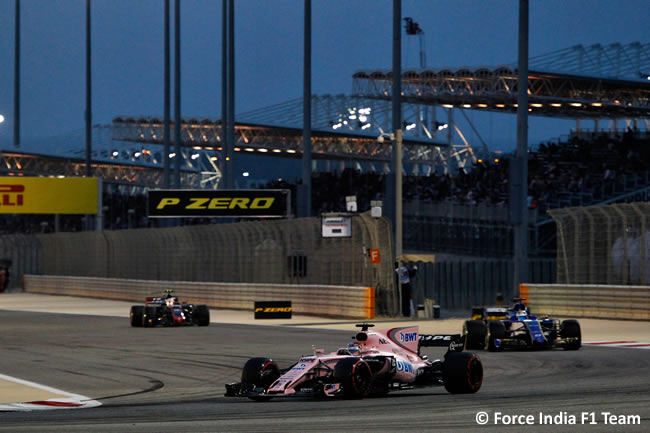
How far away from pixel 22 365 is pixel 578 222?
14.5 meters

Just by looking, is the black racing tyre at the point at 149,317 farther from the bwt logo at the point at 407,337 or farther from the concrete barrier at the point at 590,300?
the bwt logo at the point at 407,337

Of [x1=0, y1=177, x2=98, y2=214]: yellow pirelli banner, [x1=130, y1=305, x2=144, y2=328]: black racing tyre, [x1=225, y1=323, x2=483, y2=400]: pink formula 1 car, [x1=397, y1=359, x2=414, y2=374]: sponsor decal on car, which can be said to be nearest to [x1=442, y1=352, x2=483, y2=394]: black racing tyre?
[x1=225, y1=323, x2=483, y2=400]: pink formula 1 car

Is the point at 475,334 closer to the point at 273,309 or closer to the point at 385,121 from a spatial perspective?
the point at 273,309

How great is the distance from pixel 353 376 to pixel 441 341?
67.8 inches

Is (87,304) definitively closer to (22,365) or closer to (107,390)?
(22,365)

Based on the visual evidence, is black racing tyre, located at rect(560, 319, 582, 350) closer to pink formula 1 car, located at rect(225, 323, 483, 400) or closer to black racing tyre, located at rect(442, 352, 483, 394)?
pink formula 1 car, located at rect(225, 323, 483, 400)

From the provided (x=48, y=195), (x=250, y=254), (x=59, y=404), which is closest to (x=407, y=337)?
(x=59, y=404)

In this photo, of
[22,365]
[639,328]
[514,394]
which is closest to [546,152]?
[639,328]

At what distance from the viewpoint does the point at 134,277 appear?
4466 cm

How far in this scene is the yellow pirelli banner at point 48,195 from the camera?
57875mm

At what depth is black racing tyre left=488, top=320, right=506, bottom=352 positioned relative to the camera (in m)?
17.8

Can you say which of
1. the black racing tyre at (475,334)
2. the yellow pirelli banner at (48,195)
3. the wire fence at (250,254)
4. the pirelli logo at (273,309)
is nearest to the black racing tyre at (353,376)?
the black racing tyre at (475,334)

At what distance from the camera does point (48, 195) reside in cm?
5909

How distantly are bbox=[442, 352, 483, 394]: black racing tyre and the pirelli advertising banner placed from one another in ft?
100
